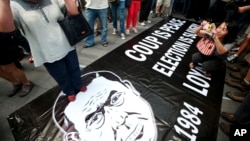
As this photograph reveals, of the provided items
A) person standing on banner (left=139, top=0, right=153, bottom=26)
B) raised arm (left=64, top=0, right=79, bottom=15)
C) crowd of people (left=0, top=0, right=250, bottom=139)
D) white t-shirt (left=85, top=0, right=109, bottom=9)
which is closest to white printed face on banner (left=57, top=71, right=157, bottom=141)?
crowd of people (left=0, top=0, right=250, bottom=139)

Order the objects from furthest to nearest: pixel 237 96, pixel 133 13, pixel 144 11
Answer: pixel 144 11, pixel 133 13, pixel 237 96

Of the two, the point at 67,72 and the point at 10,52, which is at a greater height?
the point at 10,52

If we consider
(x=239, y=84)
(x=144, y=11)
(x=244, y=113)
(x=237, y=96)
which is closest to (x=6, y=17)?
(x=244, y=113)

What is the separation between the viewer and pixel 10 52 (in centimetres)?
156

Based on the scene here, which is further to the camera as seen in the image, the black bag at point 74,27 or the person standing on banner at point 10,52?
the black bag at point 74,27

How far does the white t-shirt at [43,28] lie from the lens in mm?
1099

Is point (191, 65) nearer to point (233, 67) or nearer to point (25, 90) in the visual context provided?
point (233, 67)

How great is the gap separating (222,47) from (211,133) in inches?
37.1

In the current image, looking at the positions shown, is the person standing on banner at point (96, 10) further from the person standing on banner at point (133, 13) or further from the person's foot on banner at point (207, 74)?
the person's foot on banner at point (207, 74)

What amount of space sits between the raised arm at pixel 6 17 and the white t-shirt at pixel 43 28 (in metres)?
0.09

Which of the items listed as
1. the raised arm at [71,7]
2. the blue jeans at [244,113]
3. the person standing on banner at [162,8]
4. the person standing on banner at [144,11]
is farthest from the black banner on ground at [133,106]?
the person standing on banner at [162,8]

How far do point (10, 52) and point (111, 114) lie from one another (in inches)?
44.2

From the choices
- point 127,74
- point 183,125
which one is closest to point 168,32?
point 127,74

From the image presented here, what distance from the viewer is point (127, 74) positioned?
218cm
